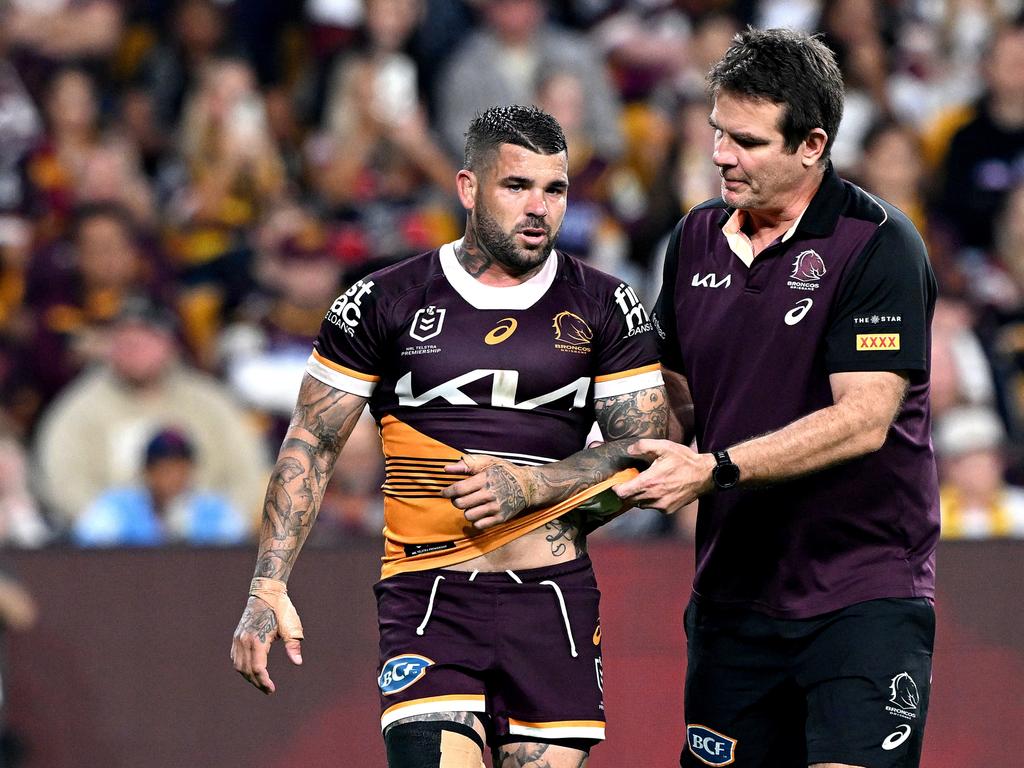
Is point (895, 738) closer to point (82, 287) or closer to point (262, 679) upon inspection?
point (262, 679)

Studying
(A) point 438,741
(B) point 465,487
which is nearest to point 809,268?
(B) point 465,487

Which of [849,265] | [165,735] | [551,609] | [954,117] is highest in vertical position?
[954,117]

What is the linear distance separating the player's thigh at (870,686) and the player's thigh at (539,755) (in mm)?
711

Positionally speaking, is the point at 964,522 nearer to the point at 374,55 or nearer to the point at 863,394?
the point at 863,394

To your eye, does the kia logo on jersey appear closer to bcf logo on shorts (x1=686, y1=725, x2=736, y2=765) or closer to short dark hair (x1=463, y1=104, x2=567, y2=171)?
short dark hair (x1=463, y1=104, x2=567, y2=171)

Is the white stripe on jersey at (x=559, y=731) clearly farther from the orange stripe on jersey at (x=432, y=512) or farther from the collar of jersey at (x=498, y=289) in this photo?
the collar of jersey at (x=498, y=289)

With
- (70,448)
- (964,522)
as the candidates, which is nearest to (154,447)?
(70,448)

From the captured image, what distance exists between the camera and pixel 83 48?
1141 cm

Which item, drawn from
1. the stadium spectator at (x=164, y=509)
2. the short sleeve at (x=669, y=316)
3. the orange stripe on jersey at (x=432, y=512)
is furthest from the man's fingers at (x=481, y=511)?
the stadium spectator at (x=164, y=509)

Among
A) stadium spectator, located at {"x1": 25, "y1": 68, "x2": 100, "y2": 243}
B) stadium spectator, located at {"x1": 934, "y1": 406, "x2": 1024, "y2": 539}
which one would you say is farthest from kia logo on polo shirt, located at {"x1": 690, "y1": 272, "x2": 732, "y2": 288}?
stadium spectator, located at {"x1": 25, "y1": 68, "x2": 100, "y2": 243}

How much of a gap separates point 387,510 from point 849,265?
5.28 ft

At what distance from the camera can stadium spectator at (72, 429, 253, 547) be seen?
8266mm

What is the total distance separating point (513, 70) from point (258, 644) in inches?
275

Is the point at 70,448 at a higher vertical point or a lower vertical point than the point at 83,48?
lower
